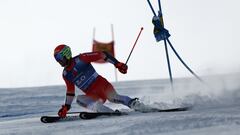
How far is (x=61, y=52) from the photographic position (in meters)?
8.55

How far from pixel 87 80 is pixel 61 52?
2.32 ft

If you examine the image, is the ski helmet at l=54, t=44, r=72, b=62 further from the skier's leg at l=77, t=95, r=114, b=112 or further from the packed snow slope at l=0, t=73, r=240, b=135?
the packed snow slope at l=0, t=73, r=240, b=135

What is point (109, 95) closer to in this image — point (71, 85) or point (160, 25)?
point (71, 85)

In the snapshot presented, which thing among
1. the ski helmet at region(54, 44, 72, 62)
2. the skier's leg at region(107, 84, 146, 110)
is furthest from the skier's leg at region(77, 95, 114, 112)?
the ski helmet at region(54, 44, 72, 62)

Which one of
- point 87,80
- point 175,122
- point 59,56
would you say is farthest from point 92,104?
point 175,122

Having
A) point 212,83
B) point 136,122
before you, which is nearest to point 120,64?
point 136,122

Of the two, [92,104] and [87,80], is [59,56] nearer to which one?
[87,80]

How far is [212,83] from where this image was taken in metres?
10.9

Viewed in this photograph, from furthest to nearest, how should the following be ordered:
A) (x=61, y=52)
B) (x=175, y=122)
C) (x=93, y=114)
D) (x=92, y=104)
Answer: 1. (x=92, y=104)
2. (x=61, y=52)
3. (x=93, y=114)
4. (x=175, y=122)

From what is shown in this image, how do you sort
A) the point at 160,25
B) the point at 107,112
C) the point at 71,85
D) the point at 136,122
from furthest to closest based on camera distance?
the point at 160,25, the point at 71,85, the point at 107,112, the point at 136,122

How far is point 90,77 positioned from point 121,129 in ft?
9.75

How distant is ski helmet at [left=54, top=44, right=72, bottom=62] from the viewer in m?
8.55

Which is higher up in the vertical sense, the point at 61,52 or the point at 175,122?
the point at 61,52

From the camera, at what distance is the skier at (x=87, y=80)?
339 inches
